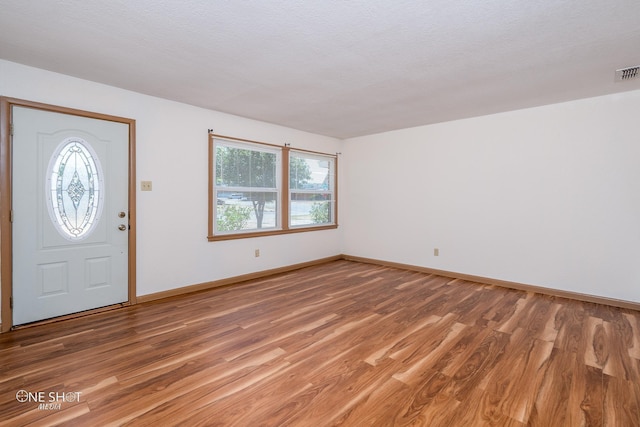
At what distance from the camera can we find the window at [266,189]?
431cm

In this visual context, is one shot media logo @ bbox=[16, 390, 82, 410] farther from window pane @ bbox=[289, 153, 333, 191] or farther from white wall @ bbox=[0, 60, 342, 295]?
window pane @ bbox=[289, 153, 333, 191]

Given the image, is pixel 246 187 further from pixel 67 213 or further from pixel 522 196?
pixel 522 196

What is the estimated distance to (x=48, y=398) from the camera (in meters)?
1.83

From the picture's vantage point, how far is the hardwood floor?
5.64 feet

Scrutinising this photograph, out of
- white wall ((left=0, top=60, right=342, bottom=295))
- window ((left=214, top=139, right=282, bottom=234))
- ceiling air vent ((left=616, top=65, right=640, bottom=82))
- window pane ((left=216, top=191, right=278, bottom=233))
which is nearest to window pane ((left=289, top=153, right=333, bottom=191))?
window ((left=214, top=139, right=282, bottom=234))

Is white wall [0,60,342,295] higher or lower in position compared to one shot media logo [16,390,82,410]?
higher

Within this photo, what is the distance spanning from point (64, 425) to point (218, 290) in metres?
2.43

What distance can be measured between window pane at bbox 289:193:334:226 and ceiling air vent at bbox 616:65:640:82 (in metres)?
4.28

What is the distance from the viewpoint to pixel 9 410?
67.5 inches

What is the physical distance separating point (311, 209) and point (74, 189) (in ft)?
11.7

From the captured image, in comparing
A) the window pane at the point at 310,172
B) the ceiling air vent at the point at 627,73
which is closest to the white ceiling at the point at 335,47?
the ceiling air vent at the point at 627,73

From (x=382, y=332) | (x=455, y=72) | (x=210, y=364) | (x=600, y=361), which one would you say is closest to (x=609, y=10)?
(x=455, y=72)

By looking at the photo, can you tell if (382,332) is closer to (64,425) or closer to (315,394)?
(315,394)

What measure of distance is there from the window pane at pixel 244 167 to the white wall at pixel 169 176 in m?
0.23
